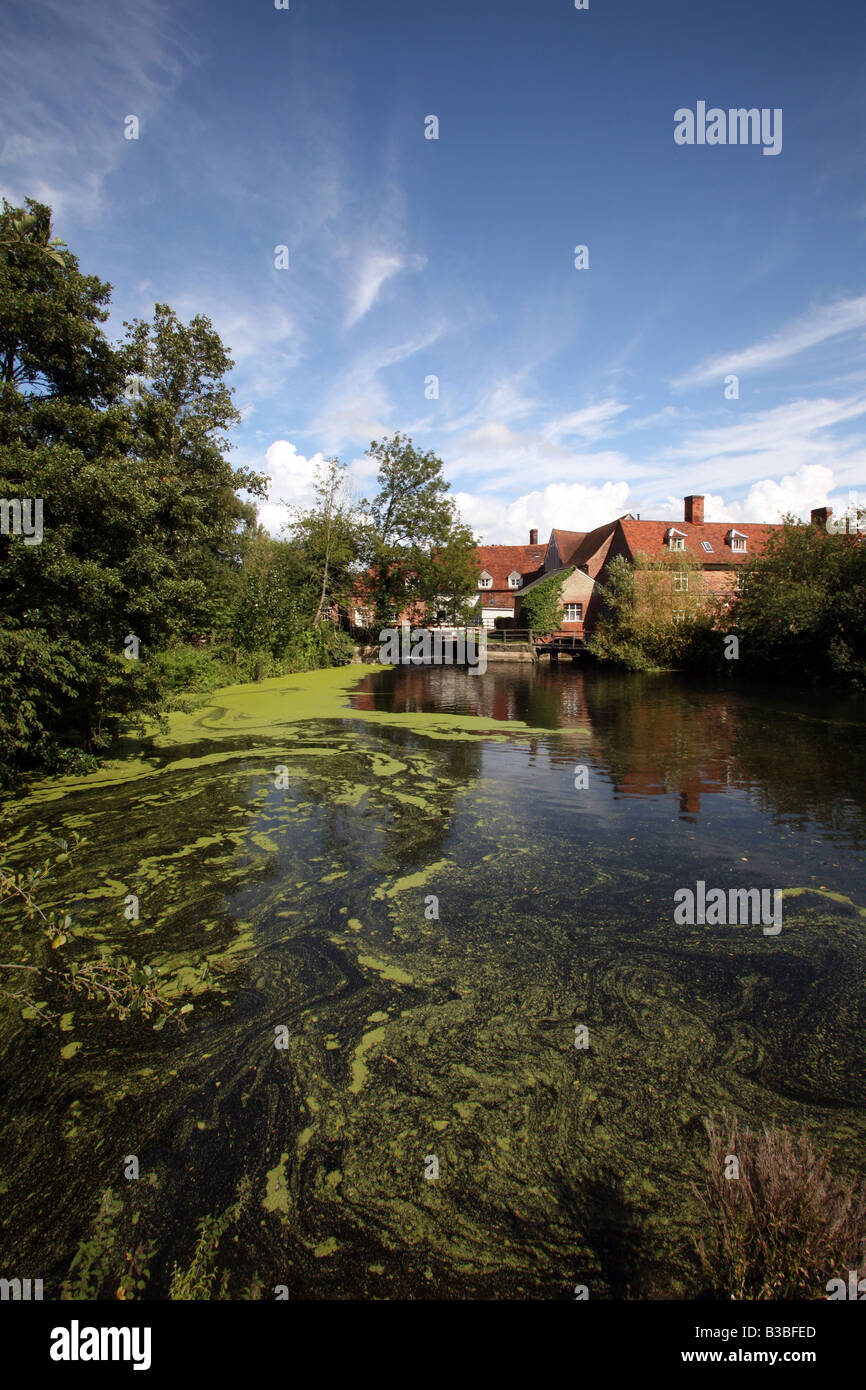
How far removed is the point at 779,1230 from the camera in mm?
2131

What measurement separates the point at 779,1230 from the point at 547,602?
40.7 meters

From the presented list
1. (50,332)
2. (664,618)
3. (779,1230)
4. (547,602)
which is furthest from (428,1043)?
(547,602)

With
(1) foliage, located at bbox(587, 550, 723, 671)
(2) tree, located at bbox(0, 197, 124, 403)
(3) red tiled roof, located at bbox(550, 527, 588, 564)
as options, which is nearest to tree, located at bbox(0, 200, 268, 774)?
(2) tree, located at bbox(0, 197, 124, 403)

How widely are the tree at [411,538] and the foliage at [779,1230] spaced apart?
3810cm

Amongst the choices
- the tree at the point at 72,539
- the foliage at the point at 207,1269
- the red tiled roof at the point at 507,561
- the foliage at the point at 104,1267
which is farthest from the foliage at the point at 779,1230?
the red tiled roof at the point at 507,561

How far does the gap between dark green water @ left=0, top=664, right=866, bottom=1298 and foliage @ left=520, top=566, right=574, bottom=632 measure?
3383cm

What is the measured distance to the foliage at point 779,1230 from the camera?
80.3 inches

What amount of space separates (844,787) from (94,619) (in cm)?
1059

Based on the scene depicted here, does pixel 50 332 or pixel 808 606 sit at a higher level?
pixel 50 332

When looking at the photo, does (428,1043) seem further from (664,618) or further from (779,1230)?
(664,618)

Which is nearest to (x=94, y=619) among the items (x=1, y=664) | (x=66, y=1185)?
(x=1, y=664)

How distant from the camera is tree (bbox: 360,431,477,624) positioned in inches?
1566

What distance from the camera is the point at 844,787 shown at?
9.05 metres

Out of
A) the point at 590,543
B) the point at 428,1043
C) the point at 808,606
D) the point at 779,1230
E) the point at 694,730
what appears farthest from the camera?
the point at 590,543
